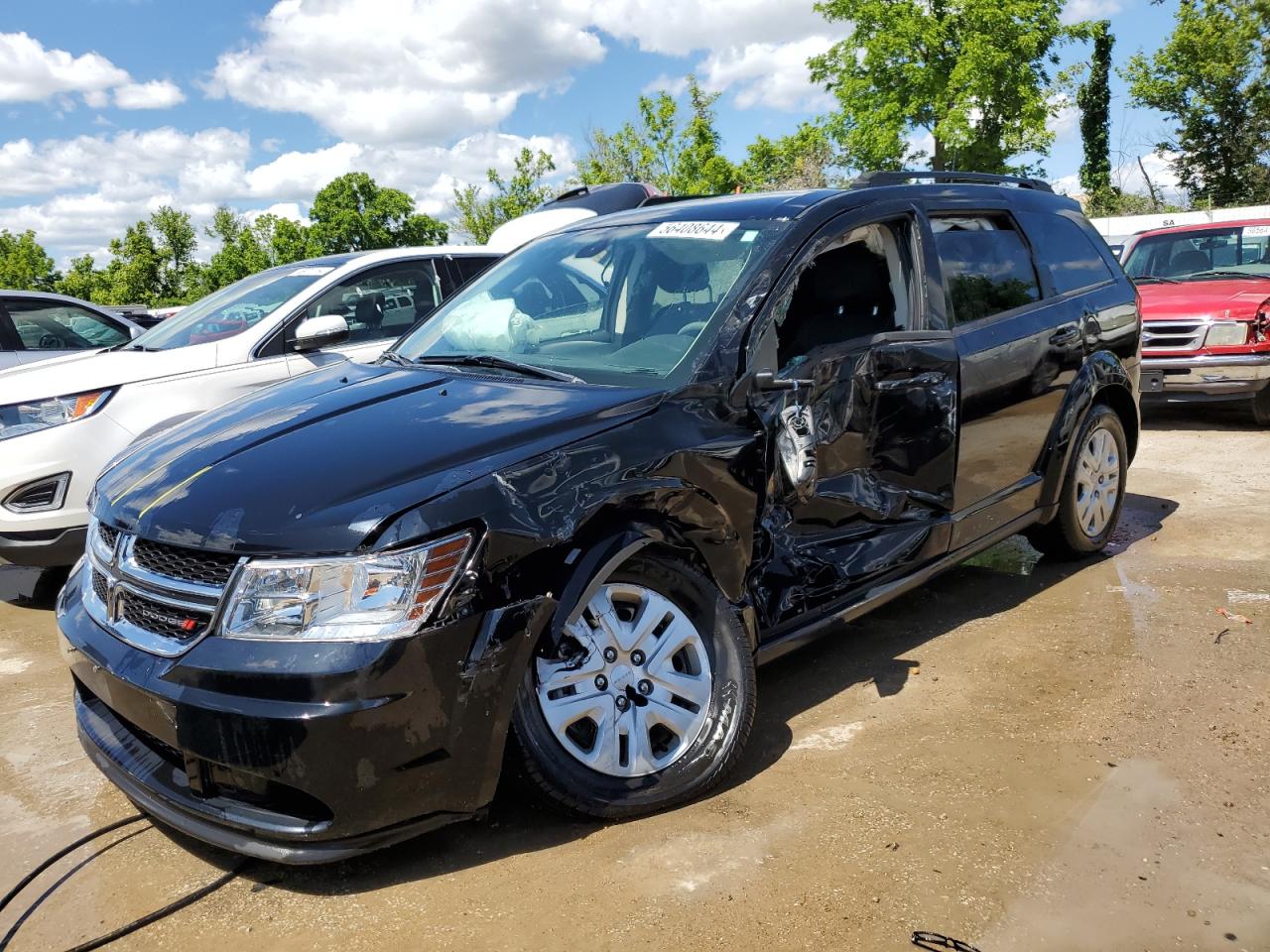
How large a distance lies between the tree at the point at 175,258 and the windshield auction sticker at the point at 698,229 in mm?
43383

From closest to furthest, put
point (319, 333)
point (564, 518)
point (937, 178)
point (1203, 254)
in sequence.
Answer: point (564, 518), point (937, 178), point (319, 333), point (1203, 254)

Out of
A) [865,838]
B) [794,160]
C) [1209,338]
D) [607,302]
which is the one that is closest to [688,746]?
[865,838]

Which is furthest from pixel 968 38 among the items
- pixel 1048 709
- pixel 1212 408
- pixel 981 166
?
pixel 1048 709

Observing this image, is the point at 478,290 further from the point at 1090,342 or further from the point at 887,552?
the point at 1090,342

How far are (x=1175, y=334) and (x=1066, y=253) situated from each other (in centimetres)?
466

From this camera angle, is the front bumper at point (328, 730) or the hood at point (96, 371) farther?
the hood at point (96, 371)

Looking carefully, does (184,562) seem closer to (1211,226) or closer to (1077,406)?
(1077,406)

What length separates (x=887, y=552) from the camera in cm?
372

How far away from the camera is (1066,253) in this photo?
495 cm

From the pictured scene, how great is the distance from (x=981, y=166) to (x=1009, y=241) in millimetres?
30789

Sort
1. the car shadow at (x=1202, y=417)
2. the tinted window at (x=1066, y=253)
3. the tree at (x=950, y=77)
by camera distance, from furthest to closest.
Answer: the tree at (x=950, y=77) < the car shadow at (x=1202, y=417) < the tinted window at (x=1066, y=253)

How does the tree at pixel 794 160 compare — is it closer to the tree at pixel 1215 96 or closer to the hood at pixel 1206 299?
the tree at pixel 1215 96

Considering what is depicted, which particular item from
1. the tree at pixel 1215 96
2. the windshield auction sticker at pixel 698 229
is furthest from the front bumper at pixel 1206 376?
the tree at pixel 1215 96

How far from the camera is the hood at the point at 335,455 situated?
8.06 ft
